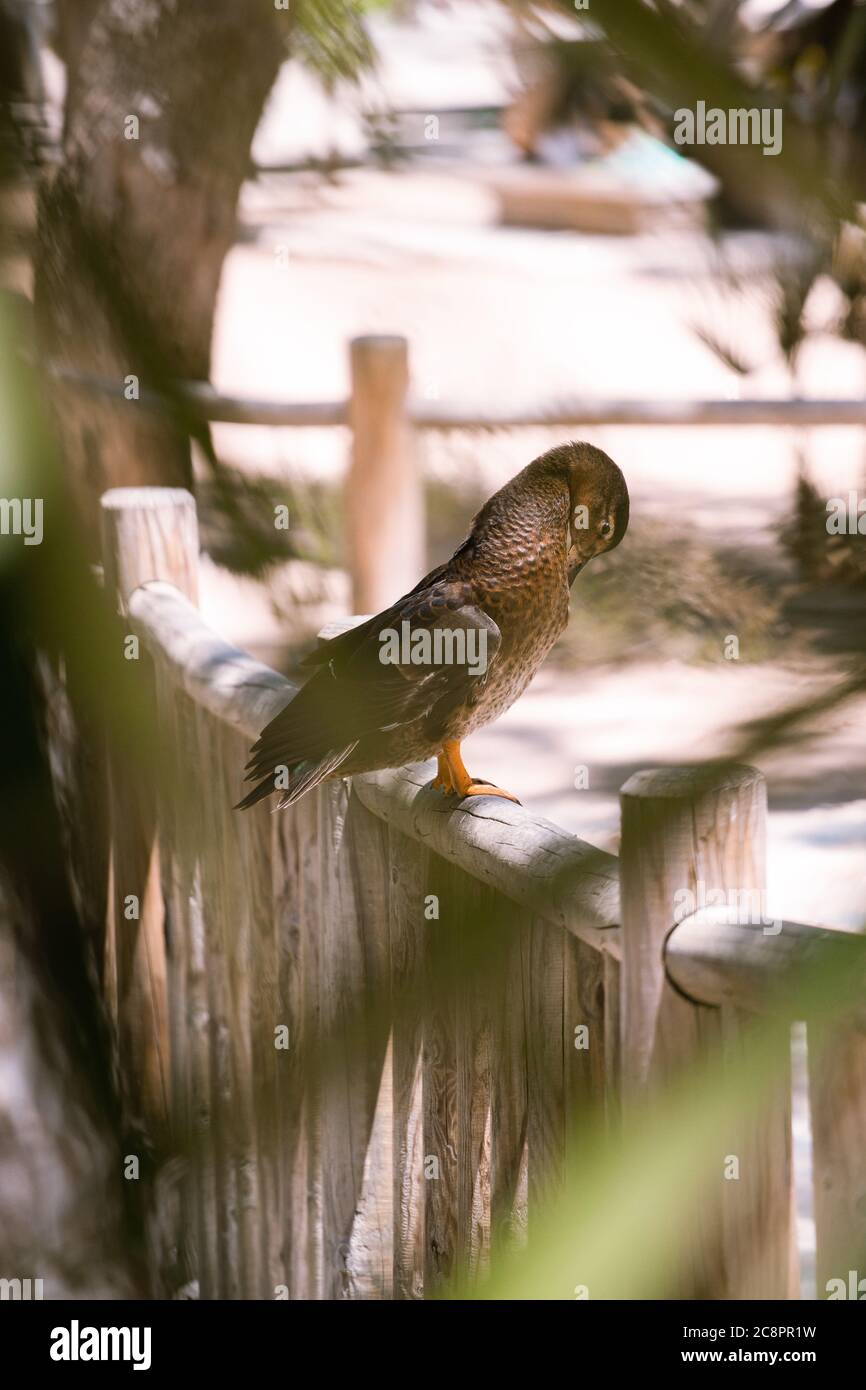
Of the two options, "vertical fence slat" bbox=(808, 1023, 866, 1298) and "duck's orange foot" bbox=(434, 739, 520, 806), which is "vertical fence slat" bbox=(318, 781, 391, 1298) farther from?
"vertical fence slat" bbox=(808, 1023, 866, 1298)

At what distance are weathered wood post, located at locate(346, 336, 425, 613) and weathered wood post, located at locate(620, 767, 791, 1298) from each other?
5.59 ft

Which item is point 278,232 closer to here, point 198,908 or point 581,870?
point 581,870

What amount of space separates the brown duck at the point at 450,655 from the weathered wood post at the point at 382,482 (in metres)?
1.36

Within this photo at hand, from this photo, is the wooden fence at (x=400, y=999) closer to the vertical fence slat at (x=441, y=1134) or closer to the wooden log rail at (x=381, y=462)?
the vertical fence slat at (x=441, y=1134)

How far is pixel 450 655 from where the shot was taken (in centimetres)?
112

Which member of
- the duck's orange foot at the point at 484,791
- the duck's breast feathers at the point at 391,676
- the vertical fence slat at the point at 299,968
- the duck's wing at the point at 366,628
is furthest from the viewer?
the vertical fence slat at the point at 299,968

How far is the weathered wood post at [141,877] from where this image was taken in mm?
1922

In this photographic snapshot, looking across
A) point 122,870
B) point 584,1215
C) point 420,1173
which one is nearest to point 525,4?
point 584,1215

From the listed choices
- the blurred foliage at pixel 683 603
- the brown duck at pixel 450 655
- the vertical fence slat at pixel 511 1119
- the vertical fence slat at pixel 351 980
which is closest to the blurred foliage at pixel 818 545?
the blurred foliage at pixel 683 603

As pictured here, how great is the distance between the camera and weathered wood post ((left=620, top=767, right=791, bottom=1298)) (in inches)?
28.5

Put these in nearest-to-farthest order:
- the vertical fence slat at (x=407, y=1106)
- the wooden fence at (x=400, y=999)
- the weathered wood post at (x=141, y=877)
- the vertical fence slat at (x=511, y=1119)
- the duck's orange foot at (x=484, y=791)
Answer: the wooden fence at (x=400, y=999)
the vertical fence slat at (x=511, y=1119)
the duck's orange foot at (x=484, y=791)
the vertical fence slat at (x=407, y=1106)
the weathered wood post at (x=141, y=877)

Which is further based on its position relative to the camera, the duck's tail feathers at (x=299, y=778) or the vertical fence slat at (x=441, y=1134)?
the vertical fence slat at (x=441, y=1134)

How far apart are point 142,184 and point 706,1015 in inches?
19.8

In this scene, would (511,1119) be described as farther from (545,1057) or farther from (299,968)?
(299,968)
